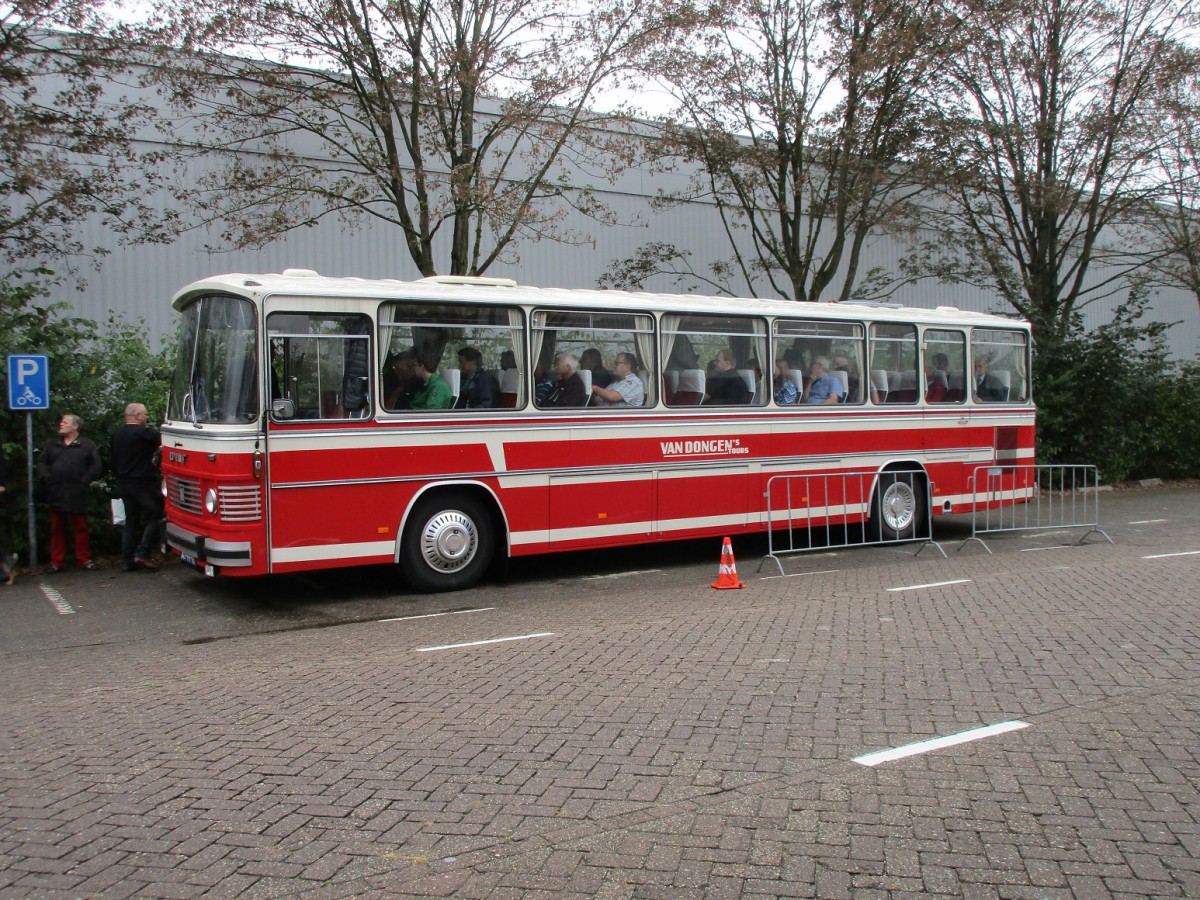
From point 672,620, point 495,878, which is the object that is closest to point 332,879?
point 495,878

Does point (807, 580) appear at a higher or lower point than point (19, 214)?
lower

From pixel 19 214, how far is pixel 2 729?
11.7 m

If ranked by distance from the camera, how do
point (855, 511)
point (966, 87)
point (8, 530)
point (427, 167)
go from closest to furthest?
point (8, 530) → point (855, 511) → point (427, 167) → point (966, 87)

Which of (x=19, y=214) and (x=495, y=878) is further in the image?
(x=19, y=214)

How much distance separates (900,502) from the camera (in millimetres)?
13945

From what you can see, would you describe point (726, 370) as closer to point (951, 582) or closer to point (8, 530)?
point (951, 582)

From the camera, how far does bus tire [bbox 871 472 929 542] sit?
13.7 meters

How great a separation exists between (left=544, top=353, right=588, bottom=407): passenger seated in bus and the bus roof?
0.58 m

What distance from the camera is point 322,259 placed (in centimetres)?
1848

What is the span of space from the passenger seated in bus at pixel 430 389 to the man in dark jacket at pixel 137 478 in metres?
3.57

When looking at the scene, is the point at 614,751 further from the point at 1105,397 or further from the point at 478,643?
the point at 1105,397

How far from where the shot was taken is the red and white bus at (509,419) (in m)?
9.36

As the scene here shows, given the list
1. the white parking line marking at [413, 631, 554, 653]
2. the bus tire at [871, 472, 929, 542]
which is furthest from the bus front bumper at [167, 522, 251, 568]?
the bus tire at [871, 472, 929, 542]

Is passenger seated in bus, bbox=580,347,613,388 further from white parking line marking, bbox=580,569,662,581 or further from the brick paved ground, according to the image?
the brick paved ground
